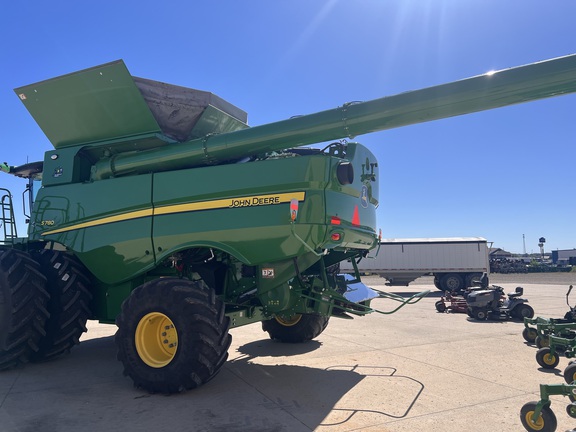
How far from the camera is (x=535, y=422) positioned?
3820mm

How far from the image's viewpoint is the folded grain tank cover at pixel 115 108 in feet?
20.5

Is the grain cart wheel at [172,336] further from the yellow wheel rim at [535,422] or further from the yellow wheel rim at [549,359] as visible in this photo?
the yellow wheel rim at [549,359]

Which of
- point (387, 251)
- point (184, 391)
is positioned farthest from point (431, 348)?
point (387, 251)

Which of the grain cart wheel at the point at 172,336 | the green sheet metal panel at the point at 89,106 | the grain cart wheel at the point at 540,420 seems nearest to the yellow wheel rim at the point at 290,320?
the grain cart wheel at the point at 172,336

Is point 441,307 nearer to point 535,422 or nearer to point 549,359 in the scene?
point 549,359

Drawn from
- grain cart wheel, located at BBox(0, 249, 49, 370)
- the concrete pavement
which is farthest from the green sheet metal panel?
the concrete pavement

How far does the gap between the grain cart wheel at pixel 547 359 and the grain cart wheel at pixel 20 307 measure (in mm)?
7244

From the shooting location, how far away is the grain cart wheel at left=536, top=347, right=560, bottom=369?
21.1 ft

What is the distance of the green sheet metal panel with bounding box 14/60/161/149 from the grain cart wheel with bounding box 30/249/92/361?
1.93 meters

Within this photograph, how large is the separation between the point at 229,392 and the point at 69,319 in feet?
9.39

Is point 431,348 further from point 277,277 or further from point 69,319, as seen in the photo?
point 69,319

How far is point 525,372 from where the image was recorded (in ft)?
20.6

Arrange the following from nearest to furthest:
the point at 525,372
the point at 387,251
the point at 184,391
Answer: the point at 184,391 < the point at 525,372 < the point at 387,251

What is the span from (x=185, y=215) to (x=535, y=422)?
4.39 meters
